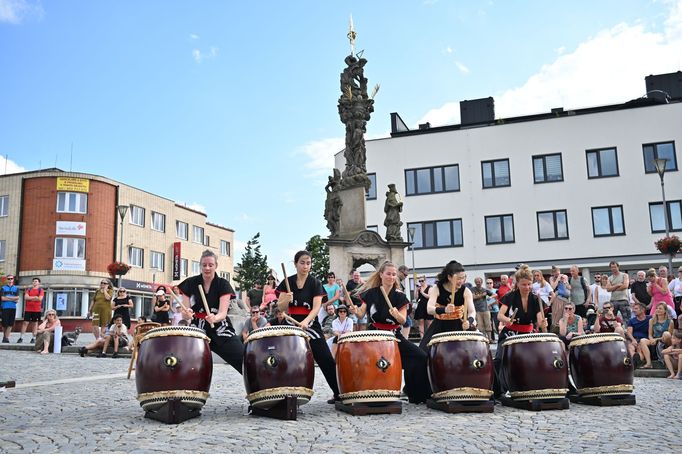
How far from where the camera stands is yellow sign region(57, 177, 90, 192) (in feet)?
165

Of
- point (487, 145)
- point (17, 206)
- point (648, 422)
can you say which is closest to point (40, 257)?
point (17, 206)

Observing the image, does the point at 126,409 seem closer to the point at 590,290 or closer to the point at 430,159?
the point at 590,290

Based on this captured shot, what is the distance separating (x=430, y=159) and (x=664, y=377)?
2952 cm

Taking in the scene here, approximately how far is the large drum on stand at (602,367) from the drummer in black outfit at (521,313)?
2.00 ft

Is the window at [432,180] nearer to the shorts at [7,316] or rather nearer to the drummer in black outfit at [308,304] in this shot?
the shorts at [7,316]

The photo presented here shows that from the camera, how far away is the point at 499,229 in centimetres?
4028

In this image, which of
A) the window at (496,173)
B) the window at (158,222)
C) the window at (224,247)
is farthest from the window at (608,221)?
the window at (224,247)

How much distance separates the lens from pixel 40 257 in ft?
162

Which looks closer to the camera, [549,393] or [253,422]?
[253,422]

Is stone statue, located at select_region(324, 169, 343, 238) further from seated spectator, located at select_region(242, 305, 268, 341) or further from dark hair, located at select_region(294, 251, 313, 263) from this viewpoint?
dark hair, located at select_region(294, 251, 313, 263)

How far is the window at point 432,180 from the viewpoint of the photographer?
135ft

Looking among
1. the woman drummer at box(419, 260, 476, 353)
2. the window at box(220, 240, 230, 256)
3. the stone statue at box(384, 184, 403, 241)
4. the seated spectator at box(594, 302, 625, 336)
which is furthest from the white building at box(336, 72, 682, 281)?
the window at box(220, 240, 230, 256)

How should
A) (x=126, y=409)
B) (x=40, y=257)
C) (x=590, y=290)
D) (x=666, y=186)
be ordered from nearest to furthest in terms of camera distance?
(x=126, y=409) → (x=590, y=290) → (x=666, y=186) → (x=40, y=257)

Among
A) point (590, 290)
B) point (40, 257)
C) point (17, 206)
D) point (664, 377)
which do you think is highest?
point (17, 206)
